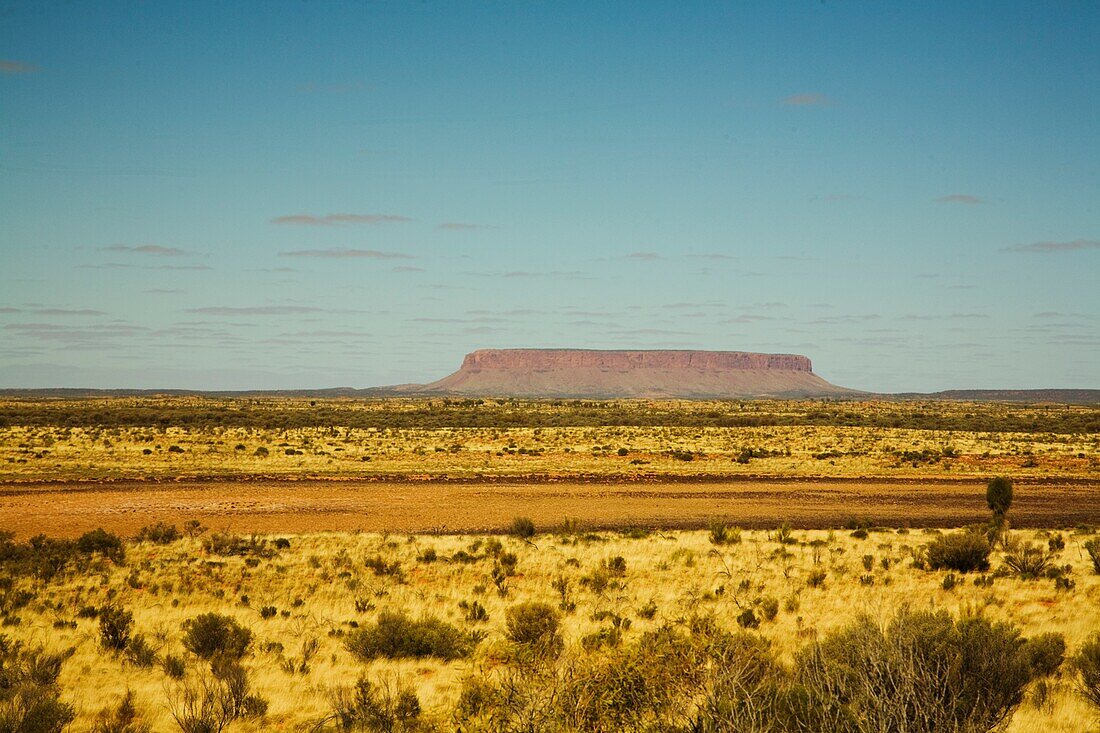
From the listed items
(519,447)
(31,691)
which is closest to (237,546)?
(31,691)

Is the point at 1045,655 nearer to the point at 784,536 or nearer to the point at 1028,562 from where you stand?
the point at 1028,562

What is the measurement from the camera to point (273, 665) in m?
11.5

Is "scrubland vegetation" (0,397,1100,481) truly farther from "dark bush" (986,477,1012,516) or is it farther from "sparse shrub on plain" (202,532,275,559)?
"sparse shrub on plain" (202,532,275,559)

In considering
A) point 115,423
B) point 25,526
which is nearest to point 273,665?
point 25,526

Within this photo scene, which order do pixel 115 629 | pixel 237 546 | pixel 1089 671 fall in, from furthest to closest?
1. pixel 237 546
2. pixel 115 629
3. pixel 1089 671

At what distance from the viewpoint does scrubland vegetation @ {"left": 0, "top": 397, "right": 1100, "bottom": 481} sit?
140 feet

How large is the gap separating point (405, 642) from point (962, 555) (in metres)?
12.6

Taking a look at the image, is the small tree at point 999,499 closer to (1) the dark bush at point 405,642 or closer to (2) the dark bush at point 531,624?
(2) the dark bush at point 531,624

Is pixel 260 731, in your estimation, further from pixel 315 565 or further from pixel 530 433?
pixel 530 433

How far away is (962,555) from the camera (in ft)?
59.4

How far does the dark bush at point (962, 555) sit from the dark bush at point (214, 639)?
47.1 feet

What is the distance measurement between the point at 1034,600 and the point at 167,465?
3974 cm

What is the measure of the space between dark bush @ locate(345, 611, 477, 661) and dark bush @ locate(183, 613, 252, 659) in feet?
4.97

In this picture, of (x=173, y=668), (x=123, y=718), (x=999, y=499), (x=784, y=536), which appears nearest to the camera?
(x=123, y=718)
